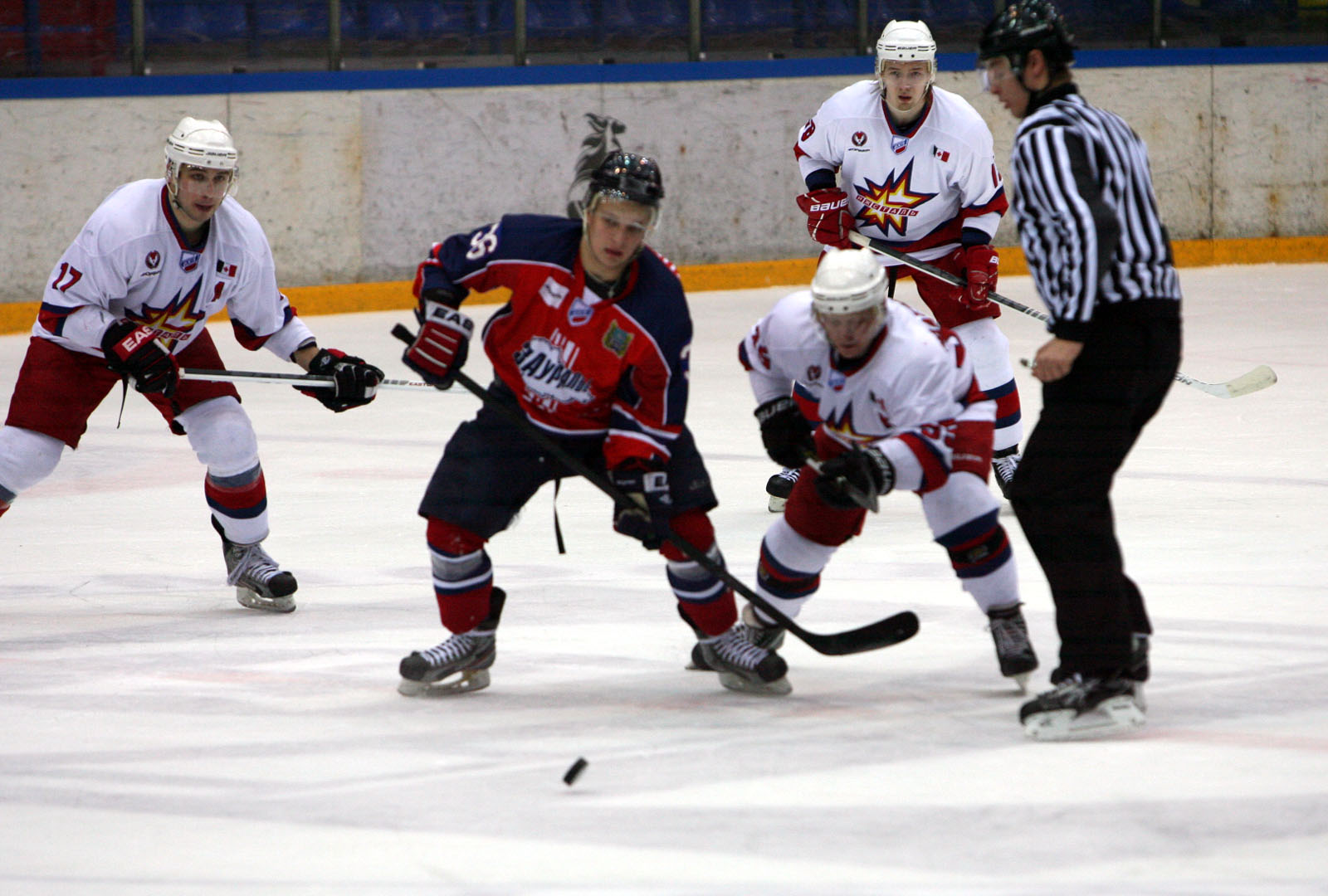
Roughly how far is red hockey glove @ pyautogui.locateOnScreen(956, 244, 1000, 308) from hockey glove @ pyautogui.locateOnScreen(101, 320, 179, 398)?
2.12 meters

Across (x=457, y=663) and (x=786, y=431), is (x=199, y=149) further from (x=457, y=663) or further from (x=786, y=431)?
(x=786, y=431)

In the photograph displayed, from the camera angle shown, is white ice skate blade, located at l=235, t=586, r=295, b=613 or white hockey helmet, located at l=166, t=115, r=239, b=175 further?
white ice skate blade, located at l=235, t=586, r=295, b=613

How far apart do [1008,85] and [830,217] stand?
2003mm

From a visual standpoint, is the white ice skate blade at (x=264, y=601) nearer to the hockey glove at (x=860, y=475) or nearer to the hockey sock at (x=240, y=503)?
the hockey sock at (x=240, y=503)

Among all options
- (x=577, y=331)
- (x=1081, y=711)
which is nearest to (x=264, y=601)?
(x=577, y=331)

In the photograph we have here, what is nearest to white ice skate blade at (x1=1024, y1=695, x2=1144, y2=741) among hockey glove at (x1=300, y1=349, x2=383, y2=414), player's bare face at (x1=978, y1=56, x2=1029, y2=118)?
player's bare face at (x1=978, y1=56, x2=1029, y2=118)

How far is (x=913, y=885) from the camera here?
2.27 metres

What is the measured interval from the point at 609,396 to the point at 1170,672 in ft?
3.76

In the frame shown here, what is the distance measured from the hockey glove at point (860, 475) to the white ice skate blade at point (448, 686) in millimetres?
730

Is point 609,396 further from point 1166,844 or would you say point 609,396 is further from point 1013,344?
point 1013,344

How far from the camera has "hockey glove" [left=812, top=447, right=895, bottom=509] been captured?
293cm

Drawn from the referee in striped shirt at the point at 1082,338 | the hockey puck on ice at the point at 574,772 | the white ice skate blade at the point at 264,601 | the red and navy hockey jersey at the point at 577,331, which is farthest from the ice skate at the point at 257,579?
the referee in striped shirt at the point at 1082,338

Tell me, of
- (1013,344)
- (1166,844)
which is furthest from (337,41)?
(1166,844)

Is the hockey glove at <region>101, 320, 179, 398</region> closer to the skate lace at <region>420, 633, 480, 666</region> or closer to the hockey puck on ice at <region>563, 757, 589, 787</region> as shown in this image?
the skate lace at <region>420, 633, 480, 666</region>
